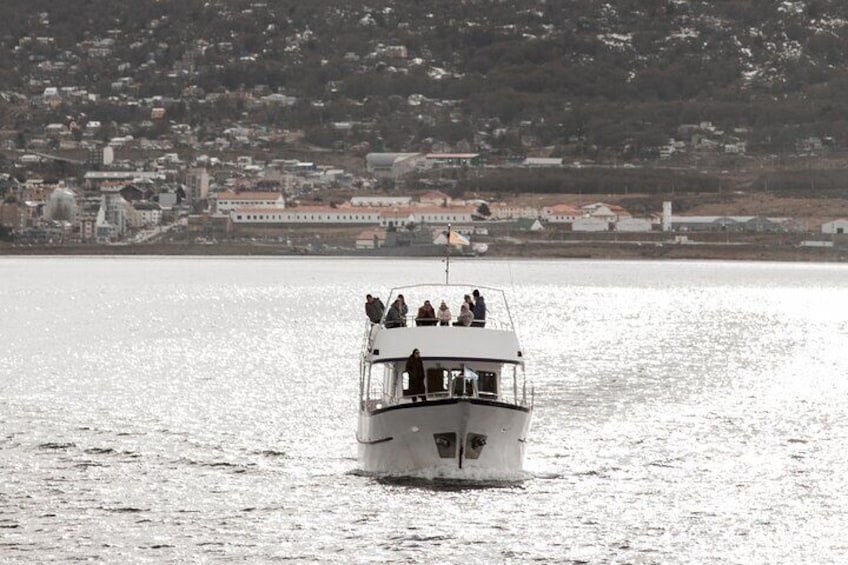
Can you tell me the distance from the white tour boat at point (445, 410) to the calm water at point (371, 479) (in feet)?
2.40

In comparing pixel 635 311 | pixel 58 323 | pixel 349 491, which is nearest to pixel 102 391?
pixel 349 491

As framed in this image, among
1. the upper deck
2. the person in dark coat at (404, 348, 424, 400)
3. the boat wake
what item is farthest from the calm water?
the upper deck

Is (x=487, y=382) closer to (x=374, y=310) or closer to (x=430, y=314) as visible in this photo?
(x=430, y=314)

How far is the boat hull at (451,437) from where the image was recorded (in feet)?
158

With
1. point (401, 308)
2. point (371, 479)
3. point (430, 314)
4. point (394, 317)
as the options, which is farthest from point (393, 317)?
point (371, 479)

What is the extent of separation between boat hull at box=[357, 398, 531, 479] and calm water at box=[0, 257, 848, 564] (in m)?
0.67

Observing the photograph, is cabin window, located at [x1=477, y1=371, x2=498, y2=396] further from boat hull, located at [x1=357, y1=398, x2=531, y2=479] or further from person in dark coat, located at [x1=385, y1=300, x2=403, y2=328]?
person in dark coat, located at [x1=385, y1=300, x2=403, y2=328]

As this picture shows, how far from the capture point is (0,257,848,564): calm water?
43156 mm

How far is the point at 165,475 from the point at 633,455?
13.8m

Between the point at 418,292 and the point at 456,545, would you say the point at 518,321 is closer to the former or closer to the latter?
the point at 418,292

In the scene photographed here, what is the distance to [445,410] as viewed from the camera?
48.0 m

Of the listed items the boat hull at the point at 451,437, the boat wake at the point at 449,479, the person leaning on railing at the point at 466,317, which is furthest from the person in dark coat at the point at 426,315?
the boat wake at the point at 449,479

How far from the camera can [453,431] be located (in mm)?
48188

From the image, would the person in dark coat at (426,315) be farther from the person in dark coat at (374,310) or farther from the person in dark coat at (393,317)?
the person in dark coat at (374,310)
